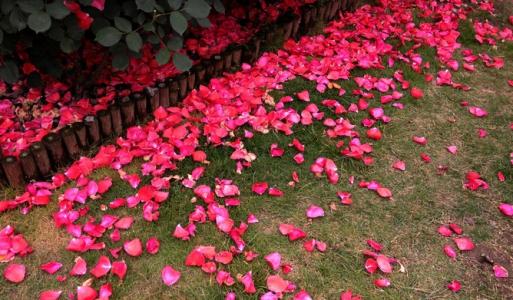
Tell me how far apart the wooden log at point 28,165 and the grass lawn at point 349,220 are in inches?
9.5

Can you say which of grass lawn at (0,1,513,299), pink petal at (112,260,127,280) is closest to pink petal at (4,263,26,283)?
grass lawn at (0,1,513,299)

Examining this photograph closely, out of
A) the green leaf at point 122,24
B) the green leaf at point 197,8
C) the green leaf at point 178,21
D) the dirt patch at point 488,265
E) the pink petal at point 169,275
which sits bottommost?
the dirt patch at point 488,265

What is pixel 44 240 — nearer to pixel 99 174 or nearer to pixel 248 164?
pixel 99 174

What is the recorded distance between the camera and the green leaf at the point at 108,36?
238 cm

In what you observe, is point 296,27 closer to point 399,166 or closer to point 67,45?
point 399,166

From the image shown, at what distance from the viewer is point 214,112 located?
3299mm

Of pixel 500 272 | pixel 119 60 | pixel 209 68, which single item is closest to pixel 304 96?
pixel 209 68

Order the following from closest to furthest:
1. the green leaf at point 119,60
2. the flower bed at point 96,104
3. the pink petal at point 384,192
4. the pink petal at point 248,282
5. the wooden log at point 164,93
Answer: the pink petal at point 248,282 → the green leaf at point 119,60 → the flower bed at point 96,104 → the pink petal at point 384,192 → the wooden log at point 164,93

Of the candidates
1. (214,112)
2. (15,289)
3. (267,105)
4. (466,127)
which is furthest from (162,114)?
(466,127)

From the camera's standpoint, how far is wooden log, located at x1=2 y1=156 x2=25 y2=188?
2562 millimetres

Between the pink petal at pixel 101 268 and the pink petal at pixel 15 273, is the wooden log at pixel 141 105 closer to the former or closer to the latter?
the pink petal at pixel 101 268

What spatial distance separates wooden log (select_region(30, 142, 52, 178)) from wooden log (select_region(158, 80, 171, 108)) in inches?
35.9

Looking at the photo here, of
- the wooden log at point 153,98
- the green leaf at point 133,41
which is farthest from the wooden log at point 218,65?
the green leaf at point 133,41

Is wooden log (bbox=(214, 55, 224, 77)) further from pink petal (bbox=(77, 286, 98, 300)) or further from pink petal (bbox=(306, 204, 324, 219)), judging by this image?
pink petal (bbox=(77, 286, 98, 300))
